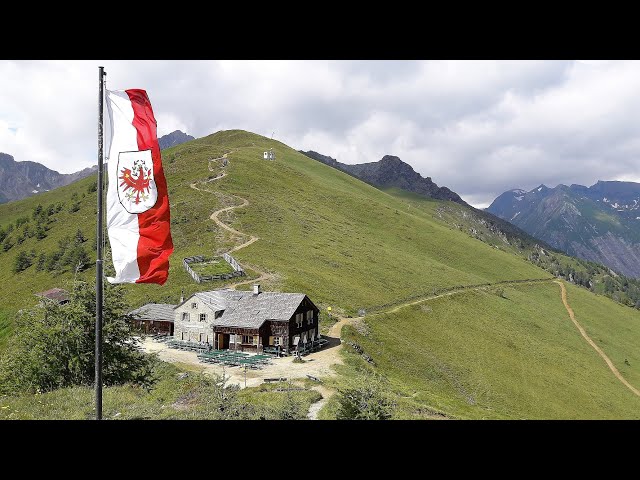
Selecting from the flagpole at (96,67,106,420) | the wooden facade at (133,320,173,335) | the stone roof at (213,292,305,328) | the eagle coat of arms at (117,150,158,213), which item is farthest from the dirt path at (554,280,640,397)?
the eagle coat of arms at (117,150,158,213)

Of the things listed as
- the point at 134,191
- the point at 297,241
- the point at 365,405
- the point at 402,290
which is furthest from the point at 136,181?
the point at 297,241

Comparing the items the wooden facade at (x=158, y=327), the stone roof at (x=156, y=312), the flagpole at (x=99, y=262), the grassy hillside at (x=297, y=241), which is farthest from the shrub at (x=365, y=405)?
the grassy hillside at (x=297, y=241)

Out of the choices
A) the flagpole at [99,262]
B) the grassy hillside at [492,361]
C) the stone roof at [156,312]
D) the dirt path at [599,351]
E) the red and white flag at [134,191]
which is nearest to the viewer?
the flagpole at [99,262]

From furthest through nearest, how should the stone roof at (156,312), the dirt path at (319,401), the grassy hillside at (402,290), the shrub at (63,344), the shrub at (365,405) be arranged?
the stone roof at (156,312) < the grassy hillside at (402,290) < the dirt path at (319,401) < the shrub at (63,344) < the shrub at (365,405)

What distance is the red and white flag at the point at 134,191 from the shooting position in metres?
12.3

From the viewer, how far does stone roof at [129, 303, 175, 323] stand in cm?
6033

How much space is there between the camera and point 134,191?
40.5ft

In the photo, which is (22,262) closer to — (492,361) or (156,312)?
(156,312)

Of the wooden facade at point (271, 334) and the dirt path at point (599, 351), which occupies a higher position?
the wooden facade at point (271, 334)

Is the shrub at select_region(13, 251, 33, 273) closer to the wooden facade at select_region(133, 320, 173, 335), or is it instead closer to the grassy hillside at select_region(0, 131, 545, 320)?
the grassy hillside at select_region(0, 131, 545, 320)

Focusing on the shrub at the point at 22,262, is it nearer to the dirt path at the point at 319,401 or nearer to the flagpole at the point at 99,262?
the dirt path at the point at 319,401
